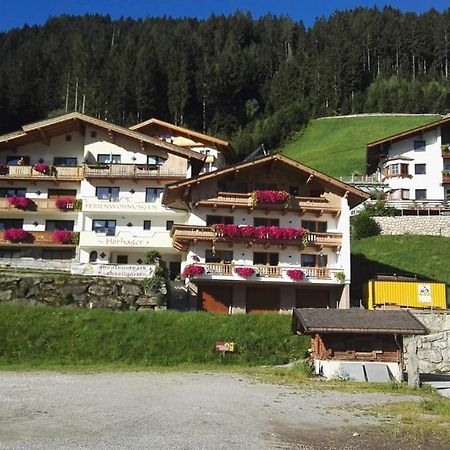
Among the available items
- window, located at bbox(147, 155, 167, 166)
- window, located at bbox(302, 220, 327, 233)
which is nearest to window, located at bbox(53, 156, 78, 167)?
window, located at bbox(147, 155, 167, 166)

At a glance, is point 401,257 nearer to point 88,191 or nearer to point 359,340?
point 359,340

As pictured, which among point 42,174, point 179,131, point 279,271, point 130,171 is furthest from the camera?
point 179,131

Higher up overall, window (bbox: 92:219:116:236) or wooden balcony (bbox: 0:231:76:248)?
A: window (bbox: 92:219:116:236)

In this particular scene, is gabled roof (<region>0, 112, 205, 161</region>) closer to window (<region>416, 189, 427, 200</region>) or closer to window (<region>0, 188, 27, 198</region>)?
window (<region>0, 188, 27, 198</region>)

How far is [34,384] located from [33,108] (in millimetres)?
89510

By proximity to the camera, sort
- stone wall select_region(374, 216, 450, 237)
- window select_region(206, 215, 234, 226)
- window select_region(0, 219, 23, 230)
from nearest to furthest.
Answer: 1. window select_region(206, 215, 234, 226)
2. window select_region(0, 219, 23, 230)
3. stone wall select_region(374, 216, 450, 237)

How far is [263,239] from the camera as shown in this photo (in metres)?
36.9

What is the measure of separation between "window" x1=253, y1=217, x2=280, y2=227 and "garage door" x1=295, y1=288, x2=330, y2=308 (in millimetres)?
4453

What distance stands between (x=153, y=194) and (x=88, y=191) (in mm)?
4528

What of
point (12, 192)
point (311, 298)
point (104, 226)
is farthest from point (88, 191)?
point (311, 298)

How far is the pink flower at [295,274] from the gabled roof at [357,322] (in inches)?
388

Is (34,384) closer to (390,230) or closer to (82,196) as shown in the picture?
(82,196)

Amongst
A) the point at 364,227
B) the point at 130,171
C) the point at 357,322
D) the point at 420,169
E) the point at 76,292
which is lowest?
the point at 357,322

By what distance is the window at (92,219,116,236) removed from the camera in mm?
41812
